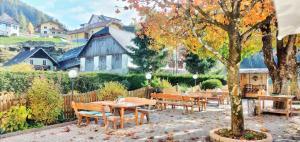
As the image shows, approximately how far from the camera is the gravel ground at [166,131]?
8.89 meters

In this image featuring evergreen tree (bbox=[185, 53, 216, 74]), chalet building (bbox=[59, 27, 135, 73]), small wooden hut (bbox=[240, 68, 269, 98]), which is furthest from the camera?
chalet building (bbox=[59, 27, 135, 73])

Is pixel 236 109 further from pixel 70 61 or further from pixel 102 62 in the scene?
pixel 70 61

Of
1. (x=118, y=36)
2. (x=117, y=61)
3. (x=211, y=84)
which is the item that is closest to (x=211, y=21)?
(x=211, y=84)

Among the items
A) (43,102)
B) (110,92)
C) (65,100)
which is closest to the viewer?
(43,102)

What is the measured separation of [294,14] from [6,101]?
9.57 m

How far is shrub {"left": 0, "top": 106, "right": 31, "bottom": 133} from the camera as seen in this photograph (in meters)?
9.70

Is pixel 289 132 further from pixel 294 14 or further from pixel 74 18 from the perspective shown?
pixel 74 18

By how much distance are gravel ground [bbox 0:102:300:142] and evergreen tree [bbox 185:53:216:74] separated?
21.2 m

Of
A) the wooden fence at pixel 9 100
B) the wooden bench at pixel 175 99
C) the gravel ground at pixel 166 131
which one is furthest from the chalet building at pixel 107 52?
the wooden fence at pixel 9 100

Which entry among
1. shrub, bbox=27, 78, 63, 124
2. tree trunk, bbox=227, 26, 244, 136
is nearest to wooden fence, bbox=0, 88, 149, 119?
shrub, bbox=27, 78, 63, 124

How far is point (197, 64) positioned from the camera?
33.9 meters

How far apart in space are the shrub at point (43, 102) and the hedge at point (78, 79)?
33.1ft

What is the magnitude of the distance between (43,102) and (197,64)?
2478cm

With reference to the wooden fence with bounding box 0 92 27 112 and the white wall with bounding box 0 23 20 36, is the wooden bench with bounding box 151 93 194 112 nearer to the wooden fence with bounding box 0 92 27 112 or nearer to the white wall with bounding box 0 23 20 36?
the wooden fence with bounding box 0 92 27 112
